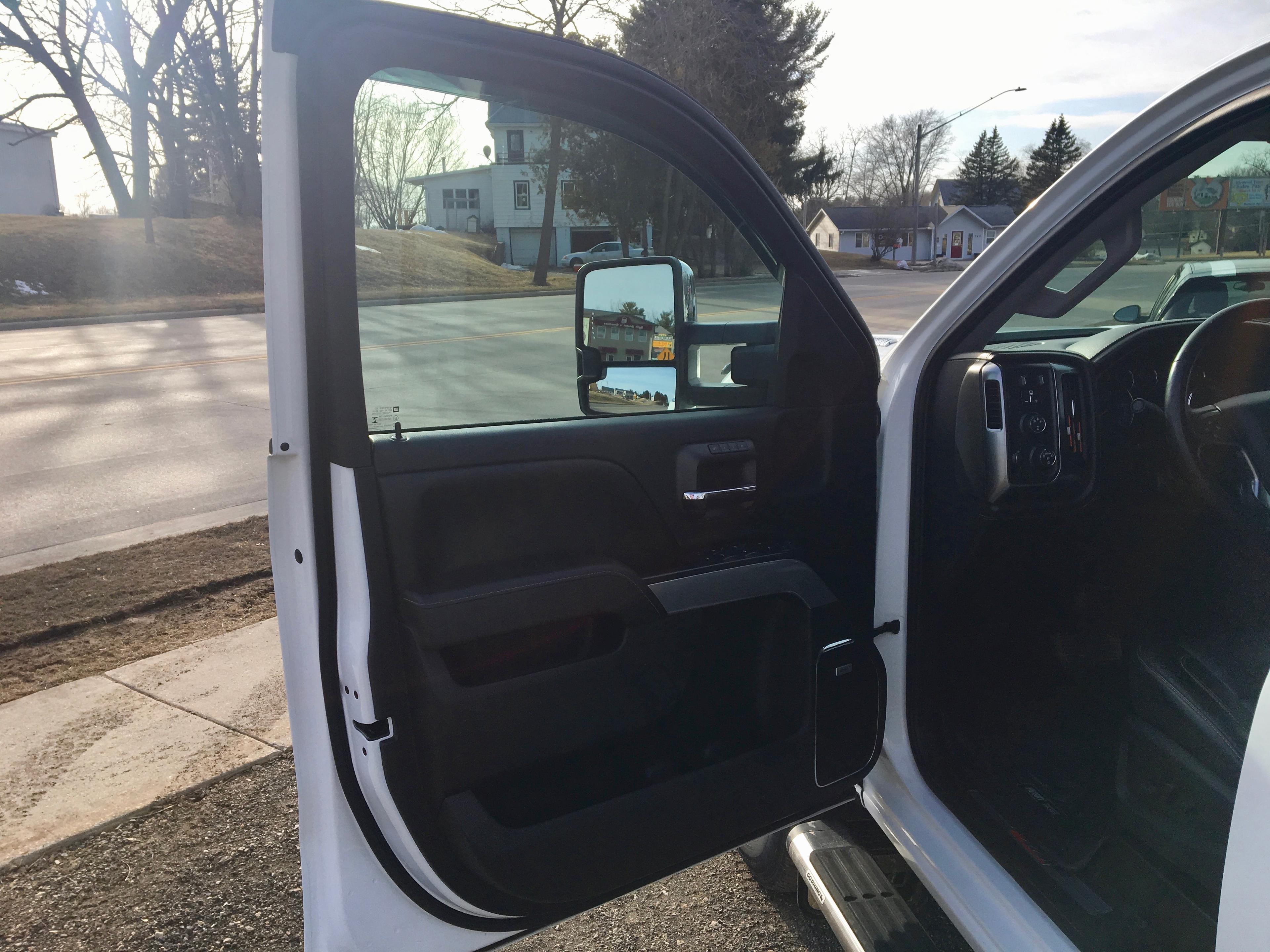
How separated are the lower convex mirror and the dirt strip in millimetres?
2797

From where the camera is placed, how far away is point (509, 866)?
164 cm

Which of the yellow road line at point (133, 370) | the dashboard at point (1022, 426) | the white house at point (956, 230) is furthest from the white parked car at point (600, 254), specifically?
the white house at point (956, 230)

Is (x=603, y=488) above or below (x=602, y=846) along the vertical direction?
above

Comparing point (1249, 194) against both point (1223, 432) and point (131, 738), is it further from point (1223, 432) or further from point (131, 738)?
point (131, 738)

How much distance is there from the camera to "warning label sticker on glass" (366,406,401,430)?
1591 mm

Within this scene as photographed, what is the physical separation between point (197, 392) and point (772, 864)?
1066 centimetres

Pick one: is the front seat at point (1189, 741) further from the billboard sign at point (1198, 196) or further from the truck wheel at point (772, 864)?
the billboard sign at point (1198, 196)

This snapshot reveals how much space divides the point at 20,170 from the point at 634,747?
2083 inches

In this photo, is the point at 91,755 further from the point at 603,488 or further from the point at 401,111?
the point at 401,111

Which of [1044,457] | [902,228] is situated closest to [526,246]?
[1044,457]

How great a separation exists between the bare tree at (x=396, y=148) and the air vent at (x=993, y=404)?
3.74ft

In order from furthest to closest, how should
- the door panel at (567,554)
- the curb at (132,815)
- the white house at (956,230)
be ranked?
the white house at (956,230), the curb at (132,815), the door panel at (567,554)

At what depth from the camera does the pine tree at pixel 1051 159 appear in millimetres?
2309

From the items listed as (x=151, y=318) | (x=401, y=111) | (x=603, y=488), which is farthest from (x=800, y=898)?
(x=151, y=318)
